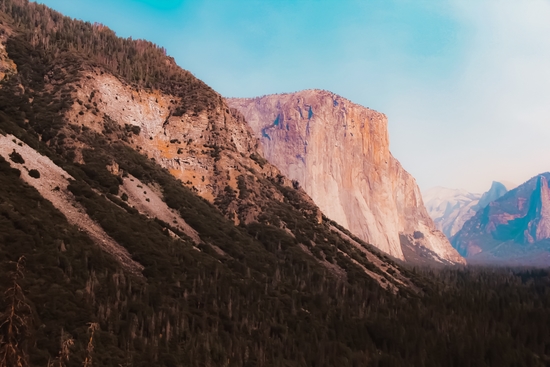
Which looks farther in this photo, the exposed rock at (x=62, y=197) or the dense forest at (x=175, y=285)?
the exposed rock at (x=62, y=197)

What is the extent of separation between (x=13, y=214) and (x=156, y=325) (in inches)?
1067

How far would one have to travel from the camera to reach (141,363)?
57125mm

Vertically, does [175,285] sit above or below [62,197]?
below

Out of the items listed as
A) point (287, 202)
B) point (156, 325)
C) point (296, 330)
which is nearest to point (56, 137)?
point (156, 325)

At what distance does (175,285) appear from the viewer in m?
84.9

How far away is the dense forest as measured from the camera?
6109cm

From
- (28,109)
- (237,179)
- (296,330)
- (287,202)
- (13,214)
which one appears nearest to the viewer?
(13,214)

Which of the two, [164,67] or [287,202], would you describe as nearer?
[287,202]

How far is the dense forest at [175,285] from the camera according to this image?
200ft

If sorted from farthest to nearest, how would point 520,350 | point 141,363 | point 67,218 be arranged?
point 520,350, point 67,218, point 141,363

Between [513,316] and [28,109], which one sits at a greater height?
[28,109]

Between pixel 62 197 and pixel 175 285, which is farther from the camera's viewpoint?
pixel 62 197

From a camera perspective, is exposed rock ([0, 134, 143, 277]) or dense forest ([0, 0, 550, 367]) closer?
dense forest ([0, 0, 550, 367])

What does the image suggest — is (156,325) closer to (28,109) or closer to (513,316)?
(28,109)
